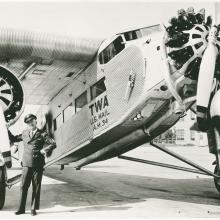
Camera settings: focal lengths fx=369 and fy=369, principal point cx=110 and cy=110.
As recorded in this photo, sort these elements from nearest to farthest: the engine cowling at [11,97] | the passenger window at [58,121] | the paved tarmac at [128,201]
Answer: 1. the paved tarmac at [128,201]
2. the engine cowling at [11,97]
3. the passenger window at [58,121]

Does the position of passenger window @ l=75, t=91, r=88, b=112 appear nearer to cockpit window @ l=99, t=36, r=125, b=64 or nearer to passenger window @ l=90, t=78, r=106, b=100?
passenger window @ l=90, t=78, r=106, b=100

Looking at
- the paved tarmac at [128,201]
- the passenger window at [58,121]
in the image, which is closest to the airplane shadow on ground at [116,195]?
the paved tarmac at [128,201]

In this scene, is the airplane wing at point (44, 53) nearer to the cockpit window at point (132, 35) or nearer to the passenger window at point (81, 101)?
the passenger window at point (81, 101)

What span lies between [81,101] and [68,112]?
82 cm

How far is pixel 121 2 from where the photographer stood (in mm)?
6871

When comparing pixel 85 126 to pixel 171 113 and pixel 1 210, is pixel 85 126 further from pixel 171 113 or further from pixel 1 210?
pixel 1 210

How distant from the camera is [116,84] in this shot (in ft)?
23.6

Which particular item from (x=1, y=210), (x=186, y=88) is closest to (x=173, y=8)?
(x=186, y=88)

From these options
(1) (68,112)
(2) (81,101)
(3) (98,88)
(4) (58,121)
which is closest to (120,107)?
(3) (98,88)

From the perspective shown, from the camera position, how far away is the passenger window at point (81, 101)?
8.52 m

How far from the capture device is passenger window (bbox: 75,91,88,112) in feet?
28.0

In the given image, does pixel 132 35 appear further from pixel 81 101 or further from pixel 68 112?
pixel 68 112

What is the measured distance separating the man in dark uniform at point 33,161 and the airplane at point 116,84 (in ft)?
1.65

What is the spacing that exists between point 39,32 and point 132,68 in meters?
2.39
